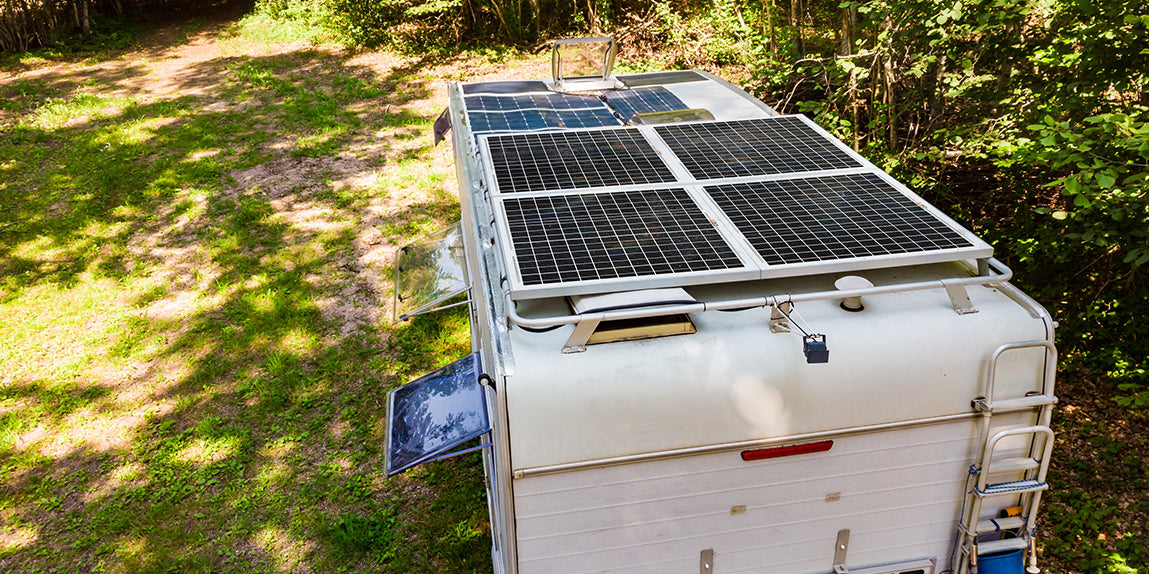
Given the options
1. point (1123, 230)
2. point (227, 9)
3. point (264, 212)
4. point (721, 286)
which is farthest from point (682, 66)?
point (227, 9)

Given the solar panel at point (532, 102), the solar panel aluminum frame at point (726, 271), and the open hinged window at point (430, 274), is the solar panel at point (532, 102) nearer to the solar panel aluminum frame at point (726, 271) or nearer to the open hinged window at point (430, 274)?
the open hinged window at point (430, 274)

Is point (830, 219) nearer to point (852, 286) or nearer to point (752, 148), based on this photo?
point (852, 286)

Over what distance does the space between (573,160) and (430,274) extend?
266cm

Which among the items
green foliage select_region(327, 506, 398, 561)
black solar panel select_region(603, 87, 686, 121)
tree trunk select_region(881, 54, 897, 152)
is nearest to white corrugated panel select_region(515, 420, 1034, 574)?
green foliage select_region(327, 506, 398, 561)

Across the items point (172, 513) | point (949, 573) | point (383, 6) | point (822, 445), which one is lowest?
point (172, 513)

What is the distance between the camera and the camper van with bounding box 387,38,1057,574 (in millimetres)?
3037

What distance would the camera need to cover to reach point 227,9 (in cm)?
1991

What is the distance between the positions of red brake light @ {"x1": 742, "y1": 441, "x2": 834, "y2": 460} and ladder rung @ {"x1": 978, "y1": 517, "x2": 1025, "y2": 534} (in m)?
0.93

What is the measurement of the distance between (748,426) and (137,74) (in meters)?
15.7

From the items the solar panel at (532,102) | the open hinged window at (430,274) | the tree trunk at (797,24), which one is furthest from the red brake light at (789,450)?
the tree trunk at (797,24)

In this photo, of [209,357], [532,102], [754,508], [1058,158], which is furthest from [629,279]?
[209,357]

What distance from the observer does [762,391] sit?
10.1ft

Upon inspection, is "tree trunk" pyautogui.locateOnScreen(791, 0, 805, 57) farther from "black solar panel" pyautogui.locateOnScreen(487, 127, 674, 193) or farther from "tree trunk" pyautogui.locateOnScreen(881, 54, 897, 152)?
"black solar panel" pyautogui.locateOnScreen(487, 127, 674, 193)

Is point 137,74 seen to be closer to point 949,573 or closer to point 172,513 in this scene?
point 172,513
